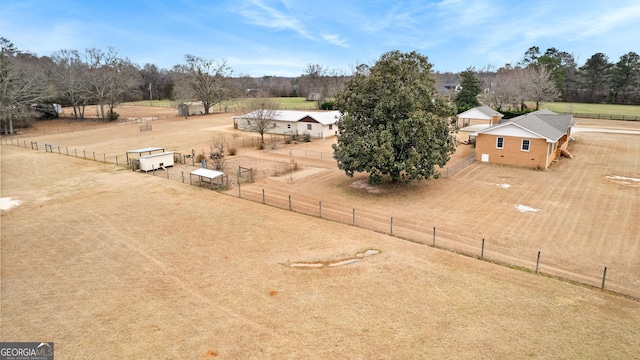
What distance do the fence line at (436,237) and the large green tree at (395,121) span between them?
14.3ft

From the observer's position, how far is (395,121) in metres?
25.9

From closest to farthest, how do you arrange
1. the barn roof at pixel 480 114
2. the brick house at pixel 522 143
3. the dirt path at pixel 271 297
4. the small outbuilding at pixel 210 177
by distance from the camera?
the dirt path at pixel 271 297
the small outbuilding at pixel 210 177
the brick house at pixel 522 143
the barn roof at pixel 480 114

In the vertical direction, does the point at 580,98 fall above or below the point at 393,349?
above

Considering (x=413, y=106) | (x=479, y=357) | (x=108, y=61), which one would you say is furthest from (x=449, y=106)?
(x=108, y=61)

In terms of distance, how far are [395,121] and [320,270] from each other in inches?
568

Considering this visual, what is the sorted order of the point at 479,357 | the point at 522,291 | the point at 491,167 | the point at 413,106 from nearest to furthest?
the point at 479,357
the point at 522,291
the point at 413,106
the point at 491,167

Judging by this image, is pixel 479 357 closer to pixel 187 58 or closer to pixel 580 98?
pixel 187 58

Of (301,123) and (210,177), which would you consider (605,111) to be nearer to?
(301,123)

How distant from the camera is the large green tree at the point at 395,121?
24609mm

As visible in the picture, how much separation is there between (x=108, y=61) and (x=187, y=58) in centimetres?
1560

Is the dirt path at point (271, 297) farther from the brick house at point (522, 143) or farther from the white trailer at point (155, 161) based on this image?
the brick house at point (522, 143)

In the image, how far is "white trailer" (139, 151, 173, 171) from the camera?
32.6 metres

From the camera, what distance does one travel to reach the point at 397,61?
84.4 ft

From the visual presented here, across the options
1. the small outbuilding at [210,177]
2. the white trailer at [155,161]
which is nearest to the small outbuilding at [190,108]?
the white trailer at [155,161]
